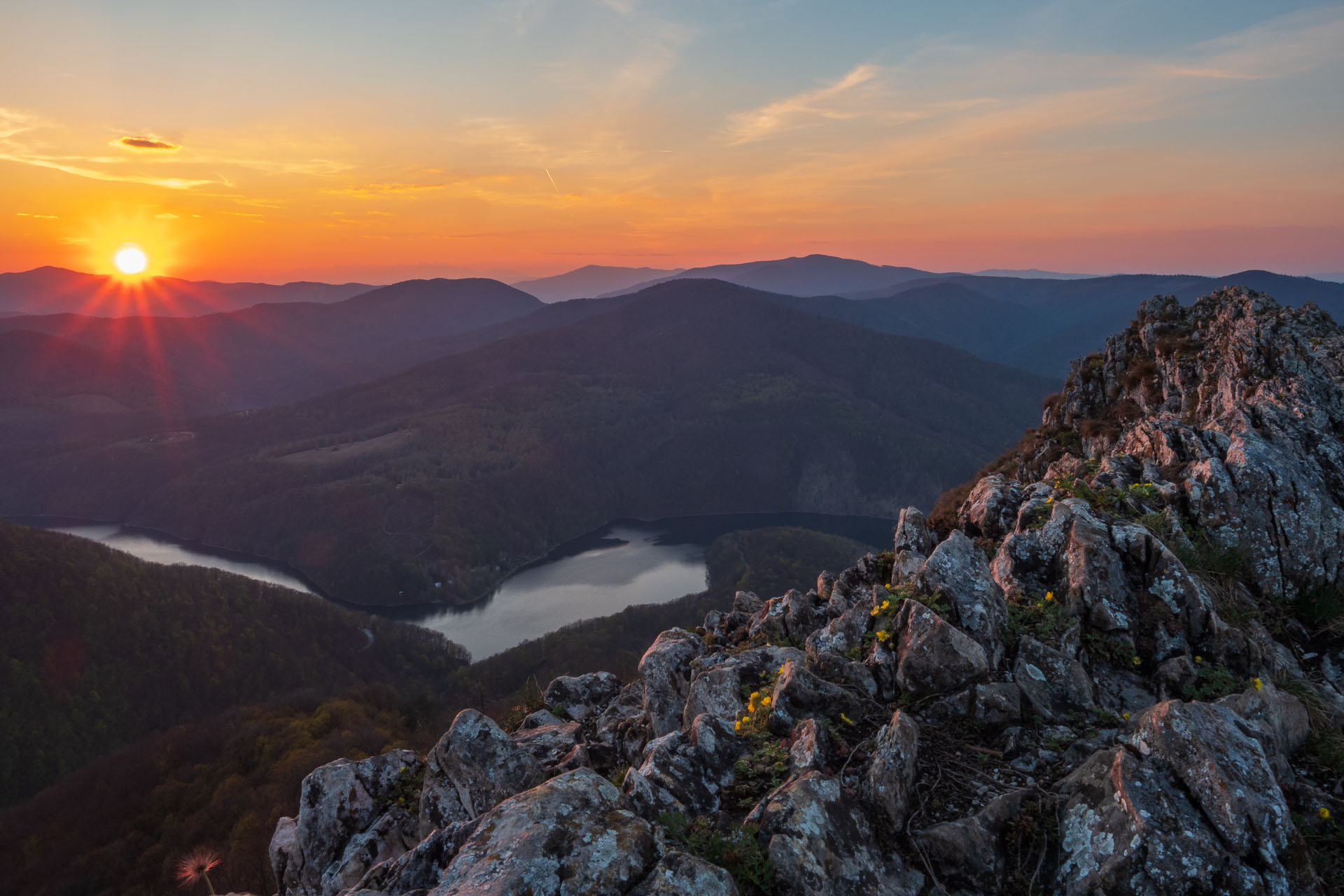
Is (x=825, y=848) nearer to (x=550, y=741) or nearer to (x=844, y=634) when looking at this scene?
(x=844, y=634)

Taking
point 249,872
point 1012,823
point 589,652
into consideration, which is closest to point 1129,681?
point 1012,823

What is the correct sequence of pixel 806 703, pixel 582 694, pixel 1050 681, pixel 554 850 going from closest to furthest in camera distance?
pixel 554 850 < pixel 806 703 < pixel 1050 681 < pixel 582 694

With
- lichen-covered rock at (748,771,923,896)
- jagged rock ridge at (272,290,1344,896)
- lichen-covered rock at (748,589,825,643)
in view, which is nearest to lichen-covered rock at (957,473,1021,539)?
Result: jagged rock ridge at (272,290,1344,896)

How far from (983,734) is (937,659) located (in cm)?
125

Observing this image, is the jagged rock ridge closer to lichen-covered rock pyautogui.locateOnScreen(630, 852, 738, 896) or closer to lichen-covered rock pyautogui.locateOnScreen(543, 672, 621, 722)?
lichen-covered rock pyautogui.locateOnScreen(630, 852, 738, 896)

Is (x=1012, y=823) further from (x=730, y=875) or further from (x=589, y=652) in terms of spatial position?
(x=589, y=652)

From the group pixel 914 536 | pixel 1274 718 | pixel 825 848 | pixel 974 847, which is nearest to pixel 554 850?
pixel 825 848

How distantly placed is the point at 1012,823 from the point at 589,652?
10698cm

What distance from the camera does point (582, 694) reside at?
2144 cm

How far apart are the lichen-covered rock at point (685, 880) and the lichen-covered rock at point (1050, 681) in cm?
571

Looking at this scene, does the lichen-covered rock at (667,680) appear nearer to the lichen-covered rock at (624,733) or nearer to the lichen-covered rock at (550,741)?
the lichen-covered rock at (624,733)

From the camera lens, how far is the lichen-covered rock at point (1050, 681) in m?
10.0

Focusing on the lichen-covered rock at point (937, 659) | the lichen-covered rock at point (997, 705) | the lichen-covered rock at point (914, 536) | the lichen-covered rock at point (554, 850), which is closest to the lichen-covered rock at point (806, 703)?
the lichen-covered rock at point (937, 659)

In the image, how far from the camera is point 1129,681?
10734mm
